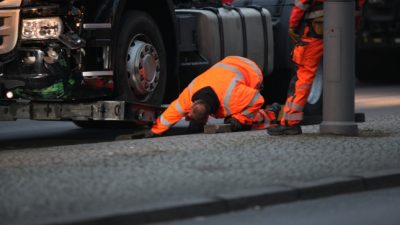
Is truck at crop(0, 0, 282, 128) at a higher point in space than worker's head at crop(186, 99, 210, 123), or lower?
higher

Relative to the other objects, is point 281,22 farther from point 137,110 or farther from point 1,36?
point 1,36

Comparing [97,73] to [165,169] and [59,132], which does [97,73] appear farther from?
[59,132]

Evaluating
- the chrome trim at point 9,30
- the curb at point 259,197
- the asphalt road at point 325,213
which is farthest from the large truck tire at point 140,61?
the asphalt road at point 325,213

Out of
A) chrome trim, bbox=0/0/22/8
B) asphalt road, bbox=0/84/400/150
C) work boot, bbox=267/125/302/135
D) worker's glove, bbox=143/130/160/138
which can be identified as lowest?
asphalt road, bbox=0/84/400/150

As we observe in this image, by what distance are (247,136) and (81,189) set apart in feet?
11.9

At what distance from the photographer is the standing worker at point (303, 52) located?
11008mm

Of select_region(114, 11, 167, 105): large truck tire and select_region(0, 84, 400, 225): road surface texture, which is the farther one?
select_region(114, 11, 167, 105): large truck tire

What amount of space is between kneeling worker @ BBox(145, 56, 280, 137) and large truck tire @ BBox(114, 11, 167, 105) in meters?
0.29

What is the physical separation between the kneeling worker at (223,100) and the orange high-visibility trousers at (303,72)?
805mm

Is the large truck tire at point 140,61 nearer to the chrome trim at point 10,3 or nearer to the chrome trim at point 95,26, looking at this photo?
the chrome trim at point 95,26

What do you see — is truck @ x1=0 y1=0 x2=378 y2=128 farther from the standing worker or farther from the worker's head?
the standing worker

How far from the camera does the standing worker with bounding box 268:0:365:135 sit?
11008 millimetres

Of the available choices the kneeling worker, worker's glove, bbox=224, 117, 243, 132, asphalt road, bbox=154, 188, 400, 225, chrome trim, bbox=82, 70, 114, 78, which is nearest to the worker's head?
the kneeling worker

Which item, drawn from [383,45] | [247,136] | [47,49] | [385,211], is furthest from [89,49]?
[383,45]
